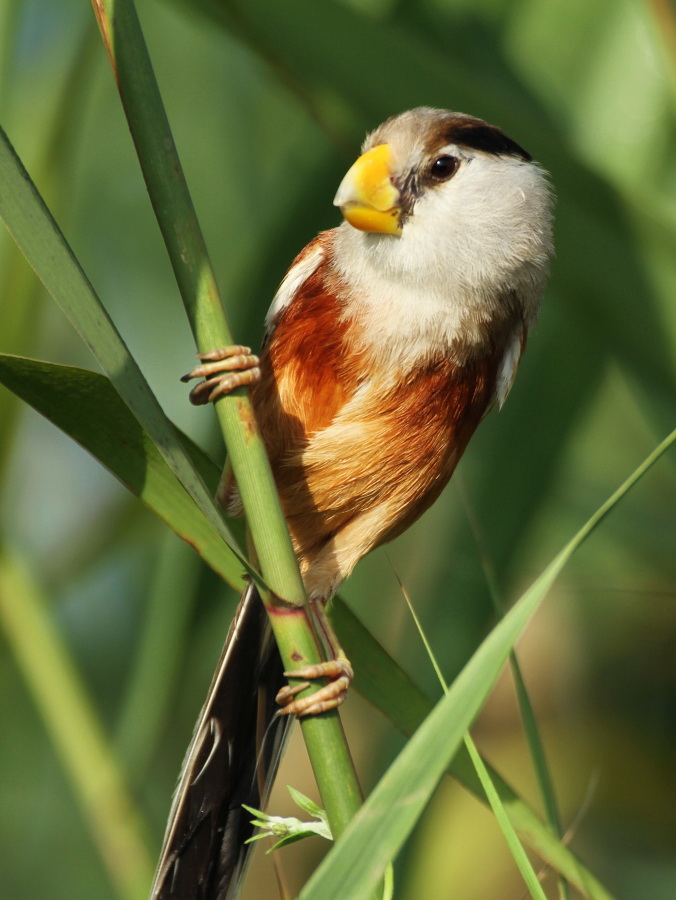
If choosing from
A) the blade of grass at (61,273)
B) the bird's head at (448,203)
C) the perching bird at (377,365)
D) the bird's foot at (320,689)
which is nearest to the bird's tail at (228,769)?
the perching bird at (377,365)

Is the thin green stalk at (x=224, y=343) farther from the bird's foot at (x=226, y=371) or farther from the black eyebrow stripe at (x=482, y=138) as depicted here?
the black eyebrow stripe at (x=482, y=138)

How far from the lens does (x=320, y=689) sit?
3.01ft

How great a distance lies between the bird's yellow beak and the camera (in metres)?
1.15

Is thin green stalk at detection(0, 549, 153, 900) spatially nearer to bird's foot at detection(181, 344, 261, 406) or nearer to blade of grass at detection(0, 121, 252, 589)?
bird's foot at detection(181, 344, 261, 406)

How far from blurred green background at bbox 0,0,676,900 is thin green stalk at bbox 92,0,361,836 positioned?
48 cm

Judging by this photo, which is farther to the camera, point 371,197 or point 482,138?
point 482,138

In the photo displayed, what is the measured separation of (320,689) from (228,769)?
418 millimetres

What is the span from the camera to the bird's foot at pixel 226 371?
0.93 m

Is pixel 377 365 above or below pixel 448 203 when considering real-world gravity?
below

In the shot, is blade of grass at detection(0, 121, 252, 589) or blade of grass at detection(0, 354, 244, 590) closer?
blade of grass at detection(0, 121, 252, 589)

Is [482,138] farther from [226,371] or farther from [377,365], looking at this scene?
[226,371]

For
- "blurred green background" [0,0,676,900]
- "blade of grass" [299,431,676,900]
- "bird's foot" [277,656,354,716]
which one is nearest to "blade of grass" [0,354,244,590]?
"bird's foot" [277,656,354,716]

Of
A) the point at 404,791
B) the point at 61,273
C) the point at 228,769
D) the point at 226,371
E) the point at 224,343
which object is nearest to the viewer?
the point at 404,791

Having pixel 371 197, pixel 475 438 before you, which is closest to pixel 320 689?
pixel 371 197
